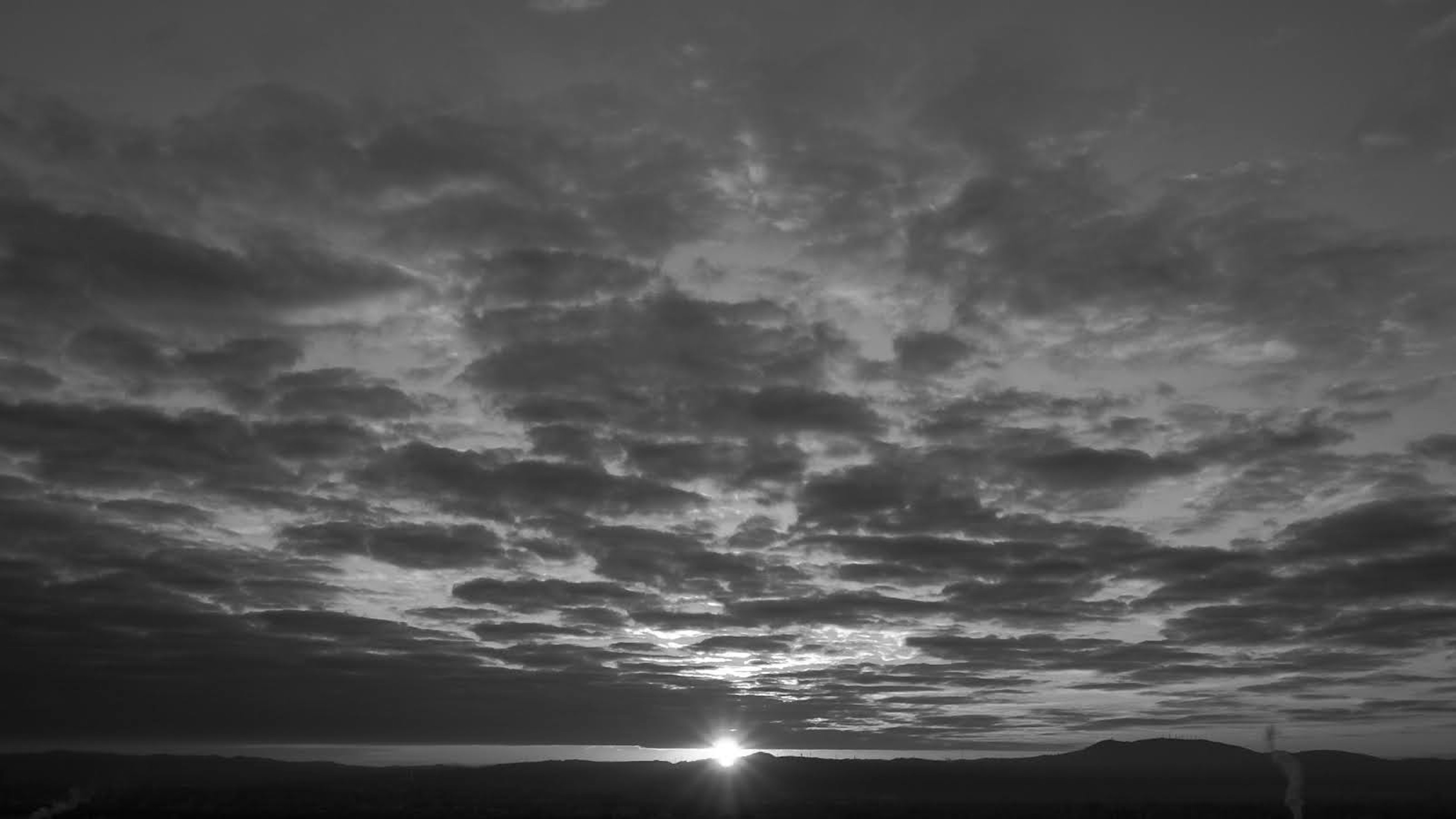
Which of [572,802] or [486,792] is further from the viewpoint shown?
[486,792]

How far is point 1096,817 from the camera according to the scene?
125 m

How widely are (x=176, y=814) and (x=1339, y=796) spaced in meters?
193

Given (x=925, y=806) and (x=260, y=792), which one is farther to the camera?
(x=260, y=792)

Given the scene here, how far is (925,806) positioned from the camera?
136 metres

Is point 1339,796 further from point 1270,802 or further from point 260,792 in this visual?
point 260,792

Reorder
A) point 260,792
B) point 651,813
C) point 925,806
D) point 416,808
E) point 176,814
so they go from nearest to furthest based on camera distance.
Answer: point 176,814 < point 651,813 < point 416,808 < point 925,806 < point 260,792

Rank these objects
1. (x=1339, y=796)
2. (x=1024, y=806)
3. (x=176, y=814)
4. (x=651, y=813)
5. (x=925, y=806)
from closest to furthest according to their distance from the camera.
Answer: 1. (x=176, y=814)
2. (x=651, y=813)
3. (x=925, y=806)
4. (x=1024, y=806)
5. (x=1339, y=796)

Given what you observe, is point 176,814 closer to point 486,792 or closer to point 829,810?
point 829,810

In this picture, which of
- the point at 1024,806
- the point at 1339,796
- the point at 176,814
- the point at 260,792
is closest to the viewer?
the point at 176,814

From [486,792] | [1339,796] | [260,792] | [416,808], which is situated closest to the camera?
[416,808]

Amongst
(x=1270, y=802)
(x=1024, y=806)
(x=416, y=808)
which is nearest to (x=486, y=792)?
(x=416, y=808)

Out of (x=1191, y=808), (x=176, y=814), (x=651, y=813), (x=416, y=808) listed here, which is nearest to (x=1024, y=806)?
(x=1191, y=808)

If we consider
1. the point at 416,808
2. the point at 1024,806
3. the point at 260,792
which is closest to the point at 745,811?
the point at 416,808

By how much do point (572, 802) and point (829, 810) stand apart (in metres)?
38.0
